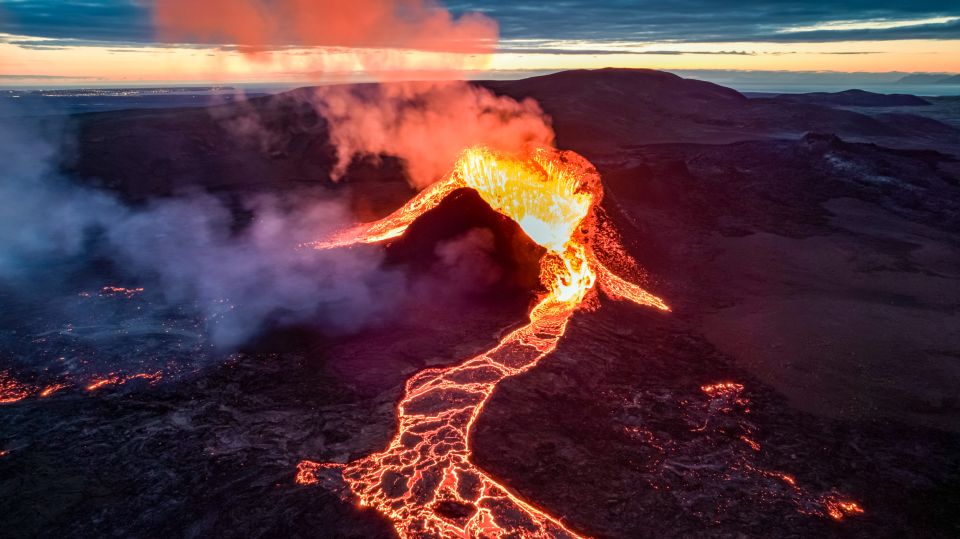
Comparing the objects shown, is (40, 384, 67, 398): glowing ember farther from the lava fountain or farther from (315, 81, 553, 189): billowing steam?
(315, 81, 553, 189): billowing steam

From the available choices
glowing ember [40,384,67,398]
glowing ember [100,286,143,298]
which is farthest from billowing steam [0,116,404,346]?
glowing ember [40,384,67,398]

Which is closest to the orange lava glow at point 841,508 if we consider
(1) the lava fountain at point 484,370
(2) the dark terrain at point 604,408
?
(2) the dark terrain at point 604,408

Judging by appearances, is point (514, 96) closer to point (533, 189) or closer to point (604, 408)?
point (533, 189)

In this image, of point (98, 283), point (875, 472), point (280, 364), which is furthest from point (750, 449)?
point (98, 283)

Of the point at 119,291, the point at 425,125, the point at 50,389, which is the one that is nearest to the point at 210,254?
the point at 119,291

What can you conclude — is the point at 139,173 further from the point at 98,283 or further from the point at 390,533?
the point at 390,533
